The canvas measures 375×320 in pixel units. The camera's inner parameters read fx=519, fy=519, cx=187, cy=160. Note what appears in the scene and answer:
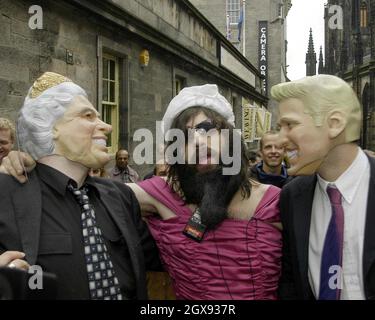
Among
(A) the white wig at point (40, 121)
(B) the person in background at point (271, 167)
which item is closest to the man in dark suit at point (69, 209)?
(A) the white wig at point (40, 121)

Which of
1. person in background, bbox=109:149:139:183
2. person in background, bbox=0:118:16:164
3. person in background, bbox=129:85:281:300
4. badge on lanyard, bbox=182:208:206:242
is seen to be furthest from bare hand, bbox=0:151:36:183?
person in background, bbox=109:149:139:183

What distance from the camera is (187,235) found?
2.46 meters

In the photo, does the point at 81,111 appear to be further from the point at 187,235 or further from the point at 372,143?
the point at 372,143

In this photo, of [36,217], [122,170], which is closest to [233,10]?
[122,170]

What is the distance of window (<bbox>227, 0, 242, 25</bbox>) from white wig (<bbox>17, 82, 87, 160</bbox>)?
37.8 metres

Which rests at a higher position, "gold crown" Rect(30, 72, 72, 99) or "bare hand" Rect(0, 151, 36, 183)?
"gold crown" Rect(30, 72, 72, 99)

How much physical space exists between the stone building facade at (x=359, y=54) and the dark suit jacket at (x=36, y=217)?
4098 cm

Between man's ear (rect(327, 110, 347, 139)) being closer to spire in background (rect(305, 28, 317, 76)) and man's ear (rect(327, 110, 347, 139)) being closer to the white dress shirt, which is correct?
the white dress shirt

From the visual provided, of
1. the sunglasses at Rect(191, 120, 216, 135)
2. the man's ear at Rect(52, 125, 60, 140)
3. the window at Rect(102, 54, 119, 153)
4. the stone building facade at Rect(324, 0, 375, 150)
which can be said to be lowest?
the man's ear at Rect(52, 125, 60, 140)

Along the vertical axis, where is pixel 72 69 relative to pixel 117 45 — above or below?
below

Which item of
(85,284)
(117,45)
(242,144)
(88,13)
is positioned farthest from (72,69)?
(85,284)

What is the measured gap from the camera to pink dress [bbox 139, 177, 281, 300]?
2404 mm

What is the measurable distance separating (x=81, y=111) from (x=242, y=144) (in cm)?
83

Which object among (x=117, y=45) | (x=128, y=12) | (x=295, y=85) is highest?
(x=128, y=12)
